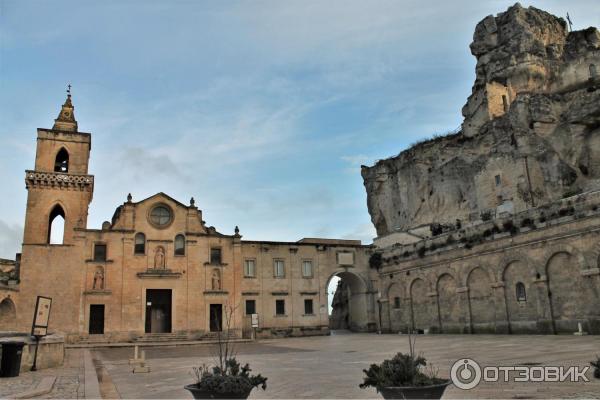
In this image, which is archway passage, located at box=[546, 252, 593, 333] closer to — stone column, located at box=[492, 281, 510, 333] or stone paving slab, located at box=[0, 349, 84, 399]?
stone column, located at box=[492, 281, 510, 333]

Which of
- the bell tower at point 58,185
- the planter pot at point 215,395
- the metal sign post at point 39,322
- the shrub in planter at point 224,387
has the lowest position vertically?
the planter pot at point 215,395

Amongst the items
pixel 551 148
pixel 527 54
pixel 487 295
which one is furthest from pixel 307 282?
pixel 527 54

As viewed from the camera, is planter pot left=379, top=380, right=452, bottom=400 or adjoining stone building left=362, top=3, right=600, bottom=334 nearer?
planter pot left=379, top=380, right=452, bottom=400

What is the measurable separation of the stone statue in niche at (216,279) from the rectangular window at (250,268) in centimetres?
236

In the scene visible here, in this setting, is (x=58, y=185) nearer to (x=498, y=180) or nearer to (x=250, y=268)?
(x=250, y=268)

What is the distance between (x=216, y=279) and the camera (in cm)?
4059

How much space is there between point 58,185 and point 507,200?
135ft

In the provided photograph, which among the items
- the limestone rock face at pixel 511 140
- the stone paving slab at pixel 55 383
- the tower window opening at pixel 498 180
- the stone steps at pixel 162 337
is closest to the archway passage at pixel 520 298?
the limestone rock face at pixel 511 140

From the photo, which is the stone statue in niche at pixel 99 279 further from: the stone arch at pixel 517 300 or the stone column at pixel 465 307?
the stone arch at pixel 517 300

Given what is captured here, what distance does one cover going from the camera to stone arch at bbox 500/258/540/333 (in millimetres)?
28484

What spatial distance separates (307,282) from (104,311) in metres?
16.6

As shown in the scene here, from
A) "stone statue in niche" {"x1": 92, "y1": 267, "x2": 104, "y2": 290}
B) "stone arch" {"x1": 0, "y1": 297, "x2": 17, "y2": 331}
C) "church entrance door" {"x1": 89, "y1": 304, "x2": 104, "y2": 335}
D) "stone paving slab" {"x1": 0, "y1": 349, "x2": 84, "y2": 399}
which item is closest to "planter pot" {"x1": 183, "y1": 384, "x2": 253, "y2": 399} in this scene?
"stone paving slab" {"x1": 0, "y1": 349, "x2": 84, "y2": 399}

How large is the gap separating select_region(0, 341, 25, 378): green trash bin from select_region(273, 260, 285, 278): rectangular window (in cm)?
2912

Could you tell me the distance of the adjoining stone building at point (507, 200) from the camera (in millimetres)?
27297
